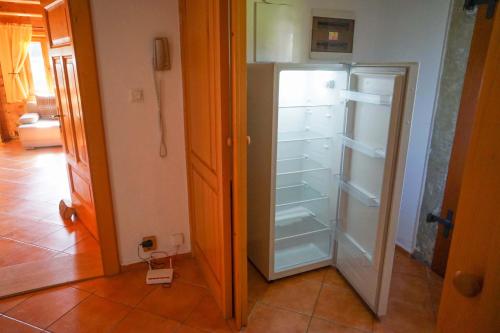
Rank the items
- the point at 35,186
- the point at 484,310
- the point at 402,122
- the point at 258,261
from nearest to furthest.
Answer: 1. the point at 484,310
2. the point at 402,122
3. the point at 258,261
4. the point at 35,186

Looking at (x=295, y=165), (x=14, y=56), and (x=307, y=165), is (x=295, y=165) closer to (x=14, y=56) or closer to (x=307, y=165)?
(x=307, y=165)

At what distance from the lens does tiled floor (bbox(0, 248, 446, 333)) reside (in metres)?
1.92

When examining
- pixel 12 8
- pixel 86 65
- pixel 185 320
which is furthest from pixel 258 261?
pixel 12 8

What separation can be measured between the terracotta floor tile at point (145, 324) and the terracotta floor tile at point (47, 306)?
41cm

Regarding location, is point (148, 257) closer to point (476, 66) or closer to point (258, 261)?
point (258, 261)

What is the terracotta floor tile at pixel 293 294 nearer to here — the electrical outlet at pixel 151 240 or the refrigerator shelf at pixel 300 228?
the refrigerator shelf at pixel 300 228

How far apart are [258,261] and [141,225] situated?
36.1 inches

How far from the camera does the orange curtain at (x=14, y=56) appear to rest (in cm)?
637

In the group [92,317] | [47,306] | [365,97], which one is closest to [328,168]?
[365,97]

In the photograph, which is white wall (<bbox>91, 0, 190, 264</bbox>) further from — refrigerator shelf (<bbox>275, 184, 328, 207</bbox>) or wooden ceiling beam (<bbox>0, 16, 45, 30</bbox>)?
wooden ceiling beam (<bbox>0, 16, 45, 30</bbox>)

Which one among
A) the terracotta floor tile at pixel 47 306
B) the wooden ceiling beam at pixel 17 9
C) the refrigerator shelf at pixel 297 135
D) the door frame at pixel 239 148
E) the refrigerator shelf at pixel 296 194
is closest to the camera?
the door frame at pixel 239 148

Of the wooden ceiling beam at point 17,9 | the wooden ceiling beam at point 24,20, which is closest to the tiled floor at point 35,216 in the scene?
the wooden ceiling beam at point 17,9

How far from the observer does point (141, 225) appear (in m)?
2.44

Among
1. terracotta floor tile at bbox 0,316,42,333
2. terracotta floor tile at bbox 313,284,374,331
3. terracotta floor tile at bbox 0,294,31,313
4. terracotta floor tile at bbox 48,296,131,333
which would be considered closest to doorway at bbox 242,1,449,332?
terracotta floor tile at bbox 313,284,374,331
